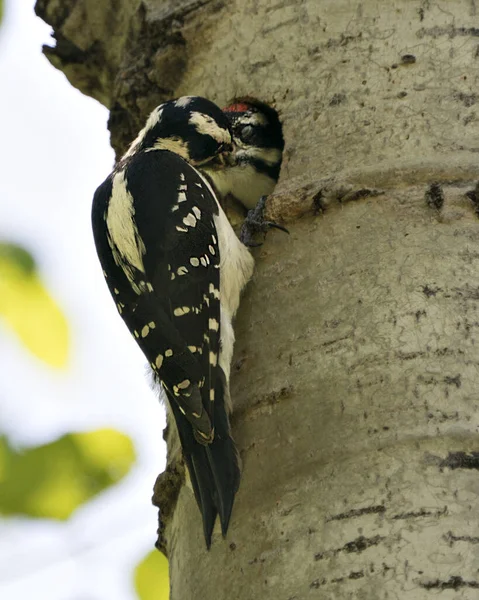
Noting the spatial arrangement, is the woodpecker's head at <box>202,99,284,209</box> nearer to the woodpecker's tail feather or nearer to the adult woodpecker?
the adult woodpecker

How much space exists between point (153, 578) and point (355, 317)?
3.72ft

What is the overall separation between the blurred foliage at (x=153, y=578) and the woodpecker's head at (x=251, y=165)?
117 cm

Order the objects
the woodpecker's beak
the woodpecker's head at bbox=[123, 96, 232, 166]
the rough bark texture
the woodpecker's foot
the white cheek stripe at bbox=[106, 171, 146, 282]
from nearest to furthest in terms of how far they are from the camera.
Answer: the rough bark texture → the woodpecker's foot → the white cheek stripe at bbox=[106, 171, 146, 282] → the woodpecker's head at bbox=[123, 96, 232, 166] → the woodpecker's beak

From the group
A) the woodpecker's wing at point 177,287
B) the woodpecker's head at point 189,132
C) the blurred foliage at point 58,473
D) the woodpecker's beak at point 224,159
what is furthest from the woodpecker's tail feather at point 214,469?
the woodpecker's beak at point 224,159

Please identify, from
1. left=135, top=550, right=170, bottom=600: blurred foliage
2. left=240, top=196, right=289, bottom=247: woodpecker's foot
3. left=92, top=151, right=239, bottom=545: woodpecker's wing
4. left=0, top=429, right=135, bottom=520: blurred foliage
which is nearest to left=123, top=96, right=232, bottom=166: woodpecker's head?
left=92, top=151, right=239, bottom=545: woodpecker's wing

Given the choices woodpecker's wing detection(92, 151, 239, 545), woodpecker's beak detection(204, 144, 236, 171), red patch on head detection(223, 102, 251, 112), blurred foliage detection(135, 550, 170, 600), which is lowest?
blurred foliage detection(135, 550, 170, 600)

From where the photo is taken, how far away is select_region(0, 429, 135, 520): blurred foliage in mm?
2482

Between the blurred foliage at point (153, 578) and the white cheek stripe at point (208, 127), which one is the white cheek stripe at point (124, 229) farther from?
the blurred foliage at point (153, 578)

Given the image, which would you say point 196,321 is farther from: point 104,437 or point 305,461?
point 305,461

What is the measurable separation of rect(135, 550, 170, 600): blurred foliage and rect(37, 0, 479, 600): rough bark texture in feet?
1.20

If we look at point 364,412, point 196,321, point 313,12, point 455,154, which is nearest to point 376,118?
point 455,154

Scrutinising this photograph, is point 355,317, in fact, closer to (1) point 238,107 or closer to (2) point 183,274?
(2) point 183,274

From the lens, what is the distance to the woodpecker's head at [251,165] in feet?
11.1

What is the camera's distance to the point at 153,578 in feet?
9.48
